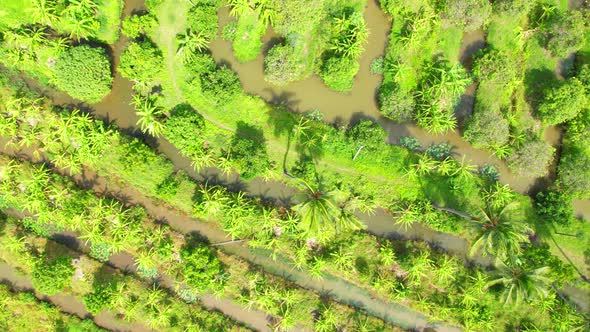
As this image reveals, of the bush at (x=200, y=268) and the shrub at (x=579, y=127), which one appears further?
the shrub at (x=579, y=127)

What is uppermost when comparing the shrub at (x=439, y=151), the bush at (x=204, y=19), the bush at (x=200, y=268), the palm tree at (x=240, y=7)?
the palm tree at (x=240, y=7)

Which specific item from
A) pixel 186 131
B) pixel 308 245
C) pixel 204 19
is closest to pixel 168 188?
pixel 186 131

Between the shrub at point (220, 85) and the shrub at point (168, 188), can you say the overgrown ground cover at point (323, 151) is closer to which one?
the shrub at point (220, 85)

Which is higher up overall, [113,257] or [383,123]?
[383,123]

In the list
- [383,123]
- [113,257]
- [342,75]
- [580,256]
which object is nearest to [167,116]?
[113,257]

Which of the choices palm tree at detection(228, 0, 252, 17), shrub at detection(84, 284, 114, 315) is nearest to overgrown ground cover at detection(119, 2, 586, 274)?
palm tree at detection(228, 0, 252, 17)

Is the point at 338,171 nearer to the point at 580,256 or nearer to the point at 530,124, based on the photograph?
Answer: the point at 530,124

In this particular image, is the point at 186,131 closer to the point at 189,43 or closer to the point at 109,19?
the point at 189,43

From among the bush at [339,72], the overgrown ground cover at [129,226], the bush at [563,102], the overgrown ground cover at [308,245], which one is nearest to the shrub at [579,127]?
the bush at [563,102]
